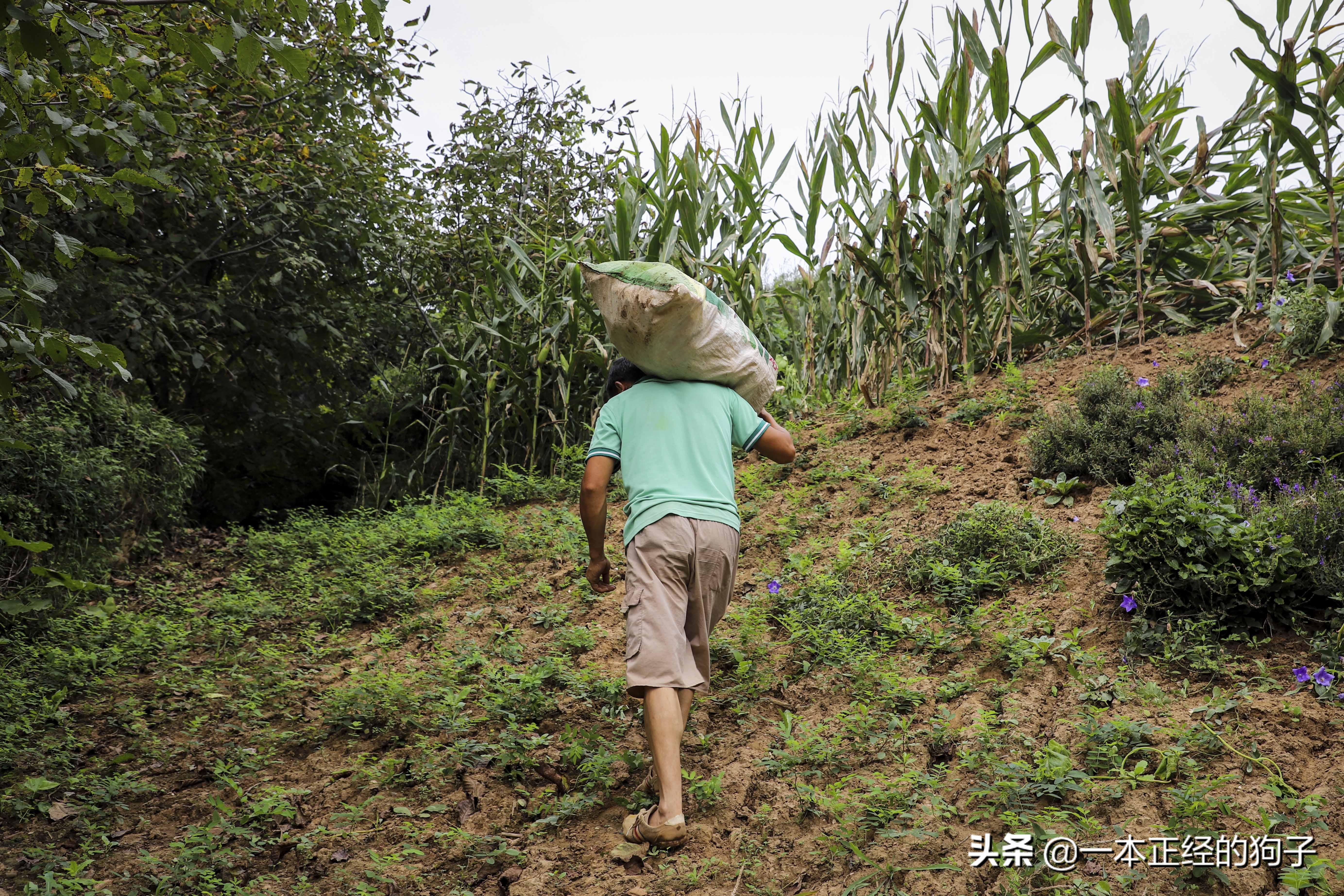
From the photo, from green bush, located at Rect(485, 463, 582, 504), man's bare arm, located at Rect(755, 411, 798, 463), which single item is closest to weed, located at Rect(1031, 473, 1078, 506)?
Result: man's bare arm, located at Rect(755, 411, 798, 463)

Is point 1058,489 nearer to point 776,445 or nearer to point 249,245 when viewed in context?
point 776,445

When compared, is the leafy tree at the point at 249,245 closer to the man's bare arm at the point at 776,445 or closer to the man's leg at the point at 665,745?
the man's bare arm at the point at 776,445

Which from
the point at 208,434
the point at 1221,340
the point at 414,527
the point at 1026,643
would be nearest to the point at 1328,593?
the point at 1026,643

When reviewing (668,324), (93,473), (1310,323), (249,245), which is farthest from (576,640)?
(249,245)

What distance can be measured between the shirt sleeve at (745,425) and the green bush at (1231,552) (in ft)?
4.58

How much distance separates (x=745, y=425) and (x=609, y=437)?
19.0 inches

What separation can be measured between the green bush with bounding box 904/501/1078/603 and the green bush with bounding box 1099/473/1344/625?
1.44 ft

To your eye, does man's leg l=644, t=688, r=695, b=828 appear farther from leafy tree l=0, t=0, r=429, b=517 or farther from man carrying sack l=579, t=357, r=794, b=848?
leafy tree l=0, t=0, r=429, b=517

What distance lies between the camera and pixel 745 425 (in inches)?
119

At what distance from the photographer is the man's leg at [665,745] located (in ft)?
8.48

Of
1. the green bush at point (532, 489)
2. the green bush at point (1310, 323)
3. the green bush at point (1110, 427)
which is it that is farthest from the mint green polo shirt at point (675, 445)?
the green bush at point (532, 489)

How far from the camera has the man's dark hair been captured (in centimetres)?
311

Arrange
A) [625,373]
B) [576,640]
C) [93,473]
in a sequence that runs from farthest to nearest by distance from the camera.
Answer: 1. [93,473]
2. [576,640]
3. [625,373]

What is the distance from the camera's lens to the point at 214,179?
14.1ft
